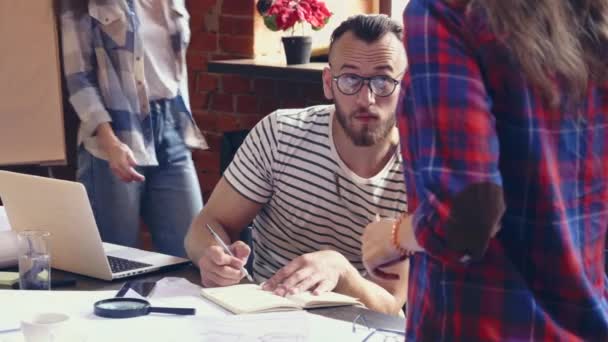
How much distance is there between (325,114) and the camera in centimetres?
229

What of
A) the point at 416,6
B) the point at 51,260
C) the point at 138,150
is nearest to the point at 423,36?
the point at 416,6

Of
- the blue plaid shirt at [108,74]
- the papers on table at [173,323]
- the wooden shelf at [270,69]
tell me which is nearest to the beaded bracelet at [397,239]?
the papers on table at [173,323]

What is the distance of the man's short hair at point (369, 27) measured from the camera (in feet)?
7.14

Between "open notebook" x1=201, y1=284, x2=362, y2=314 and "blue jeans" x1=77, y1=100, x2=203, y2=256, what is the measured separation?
0.94m

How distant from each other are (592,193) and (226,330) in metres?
0.68

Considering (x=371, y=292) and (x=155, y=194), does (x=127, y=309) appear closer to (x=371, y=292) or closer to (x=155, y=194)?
(x=371, y=292)

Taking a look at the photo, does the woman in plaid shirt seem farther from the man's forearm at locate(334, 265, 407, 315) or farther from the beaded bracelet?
the man's forearm at locate(334, 265, 407, 315)

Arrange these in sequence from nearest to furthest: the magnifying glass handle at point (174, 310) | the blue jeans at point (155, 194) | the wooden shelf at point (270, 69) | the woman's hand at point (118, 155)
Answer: the magnifying glass handle at point (174, 310)
the woman's hand at point (118, 155)
the blue jeans at point (155, 194)
the wooden shelf at point (270, 69)

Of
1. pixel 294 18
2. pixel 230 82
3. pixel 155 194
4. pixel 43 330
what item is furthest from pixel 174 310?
pixel 230 82

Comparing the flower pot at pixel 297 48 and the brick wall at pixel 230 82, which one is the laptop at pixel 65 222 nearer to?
the flower pot at pixel 297 48

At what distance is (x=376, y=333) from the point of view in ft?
5.10

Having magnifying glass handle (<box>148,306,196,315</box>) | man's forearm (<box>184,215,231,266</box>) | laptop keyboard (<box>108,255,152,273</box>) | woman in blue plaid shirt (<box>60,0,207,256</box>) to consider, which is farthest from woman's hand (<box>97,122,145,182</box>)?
magnifying glass handle (<box>148,306,196,315</box>)

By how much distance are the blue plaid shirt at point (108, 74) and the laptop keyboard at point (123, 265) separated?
67cm

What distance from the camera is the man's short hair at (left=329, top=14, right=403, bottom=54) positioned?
7.14ft
